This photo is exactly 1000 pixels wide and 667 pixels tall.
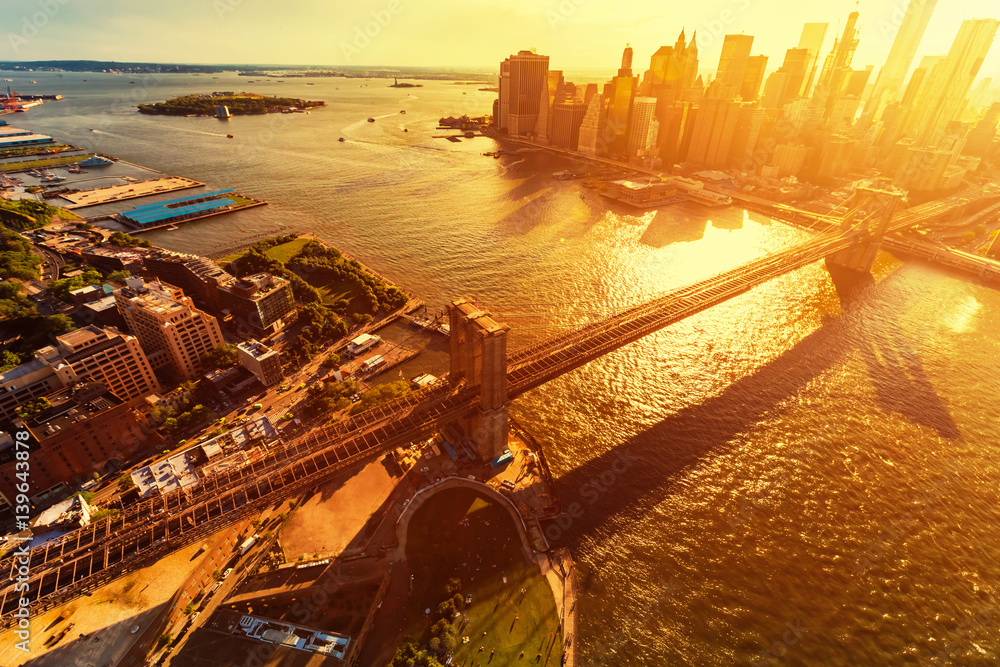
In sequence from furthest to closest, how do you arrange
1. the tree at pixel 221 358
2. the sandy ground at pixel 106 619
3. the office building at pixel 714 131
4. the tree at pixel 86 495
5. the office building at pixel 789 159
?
the office building at pixel 714 131, the office building at pixel 789 159, the tree at pixel 221 358, the tree at pixel 86 495, the sandy ground at pixel 106 619

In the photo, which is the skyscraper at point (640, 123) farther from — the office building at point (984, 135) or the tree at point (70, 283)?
the tree at point (70, 283)

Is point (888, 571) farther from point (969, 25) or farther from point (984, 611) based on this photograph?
point (969, 25)

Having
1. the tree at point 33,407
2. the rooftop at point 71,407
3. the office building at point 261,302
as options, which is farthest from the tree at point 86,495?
the office building at point 261,302

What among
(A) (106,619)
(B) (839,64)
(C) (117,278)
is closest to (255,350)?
(A) (106,619)

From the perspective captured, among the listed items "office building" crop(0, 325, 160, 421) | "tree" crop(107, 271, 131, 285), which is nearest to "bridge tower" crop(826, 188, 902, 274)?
"office building" crop(0, 325, 160, 421)

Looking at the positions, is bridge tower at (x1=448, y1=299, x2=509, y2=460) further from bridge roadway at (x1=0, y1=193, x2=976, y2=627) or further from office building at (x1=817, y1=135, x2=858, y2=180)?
office building at (x1=817, y1=135, x2=858, y2=180)

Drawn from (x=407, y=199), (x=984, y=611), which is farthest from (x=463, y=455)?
(x=407, y=199)
